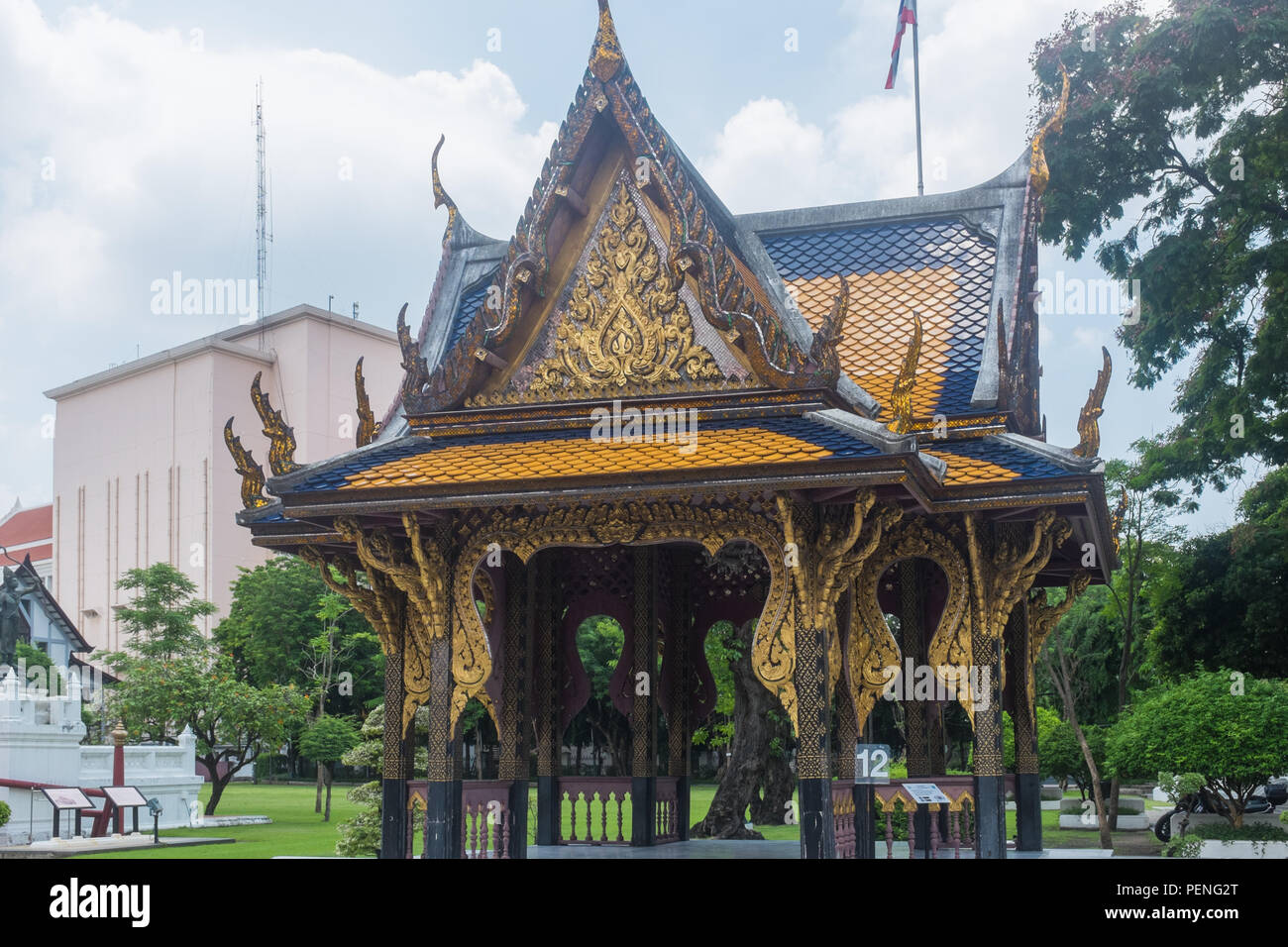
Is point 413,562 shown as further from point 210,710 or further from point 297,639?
point 297,639

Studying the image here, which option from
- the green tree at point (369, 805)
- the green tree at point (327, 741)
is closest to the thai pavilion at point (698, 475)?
the green tree at point (369, 805)

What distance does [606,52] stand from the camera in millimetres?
10844

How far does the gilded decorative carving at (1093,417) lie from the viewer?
10.5 meters

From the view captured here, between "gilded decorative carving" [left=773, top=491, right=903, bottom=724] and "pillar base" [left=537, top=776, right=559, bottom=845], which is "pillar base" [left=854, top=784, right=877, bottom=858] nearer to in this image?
"gilded decorative carving" [left=773, top=491, right=903, bottom=724]

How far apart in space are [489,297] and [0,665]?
105ft

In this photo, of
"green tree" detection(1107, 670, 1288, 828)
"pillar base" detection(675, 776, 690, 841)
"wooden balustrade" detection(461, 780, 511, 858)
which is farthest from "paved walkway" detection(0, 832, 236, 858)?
"green tree" detection(1107, 670, 1288, 828)

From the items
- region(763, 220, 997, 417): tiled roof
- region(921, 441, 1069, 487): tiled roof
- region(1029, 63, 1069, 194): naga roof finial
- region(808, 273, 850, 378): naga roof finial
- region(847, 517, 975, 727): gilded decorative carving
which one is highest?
region(1029, 63, 1069, 194): naga roof finial

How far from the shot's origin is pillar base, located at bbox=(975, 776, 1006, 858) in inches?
417

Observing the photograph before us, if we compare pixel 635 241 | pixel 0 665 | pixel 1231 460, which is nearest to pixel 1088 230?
pixel 1231 460

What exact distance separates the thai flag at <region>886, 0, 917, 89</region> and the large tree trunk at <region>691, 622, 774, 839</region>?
9.41 meters

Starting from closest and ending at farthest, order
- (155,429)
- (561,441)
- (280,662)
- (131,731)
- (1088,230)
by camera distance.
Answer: (561,441) < (1088,230) < (131,731) < (280,662) < (155,429)
